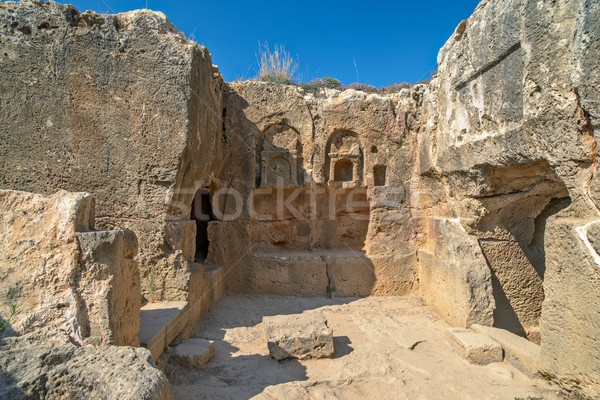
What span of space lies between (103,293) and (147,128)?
1.92 metres

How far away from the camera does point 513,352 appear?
3209mm

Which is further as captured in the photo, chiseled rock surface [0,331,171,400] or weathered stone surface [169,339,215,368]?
weathered stone surface [169,339,215,368]

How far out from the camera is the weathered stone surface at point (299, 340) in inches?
126

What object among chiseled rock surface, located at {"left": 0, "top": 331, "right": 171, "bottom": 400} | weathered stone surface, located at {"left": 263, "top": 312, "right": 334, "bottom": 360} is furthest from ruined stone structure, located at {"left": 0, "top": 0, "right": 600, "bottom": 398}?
weathered stone surface, located at {"left": 263, "top": 312, "right": 334, "bottom": 360}

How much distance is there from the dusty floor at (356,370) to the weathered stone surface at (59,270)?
2.98 feet

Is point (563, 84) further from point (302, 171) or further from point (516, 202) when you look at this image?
point (302, 171)

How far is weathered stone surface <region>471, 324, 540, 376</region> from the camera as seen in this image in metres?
3.00

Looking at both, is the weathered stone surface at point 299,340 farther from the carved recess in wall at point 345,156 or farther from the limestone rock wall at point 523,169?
the carved recess in wall at point 345,156

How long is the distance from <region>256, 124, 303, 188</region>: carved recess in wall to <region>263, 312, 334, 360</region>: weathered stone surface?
2.28 meters

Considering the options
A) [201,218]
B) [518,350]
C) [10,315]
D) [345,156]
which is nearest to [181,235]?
[10,315]

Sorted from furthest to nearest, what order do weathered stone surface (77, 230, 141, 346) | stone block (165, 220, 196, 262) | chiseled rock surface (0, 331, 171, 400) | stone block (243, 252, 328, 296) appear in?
1. stone block (243, 252, 328, 296)
2. stone block (165, 220, 196, 262)
3. weathered stone surface (77, 230, 141, 346)
4. chiseled rock surface (0, 331, 171, 400)

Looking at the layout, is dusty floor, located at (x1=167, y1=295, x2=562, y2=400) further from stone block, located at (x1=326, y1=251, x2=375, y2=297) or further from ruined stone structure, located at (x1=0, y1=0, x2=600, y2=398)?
stone block, located at (x1=326, y1=251, x2=375, y2=297)

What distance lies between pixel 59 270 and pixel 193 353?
1.32 metres

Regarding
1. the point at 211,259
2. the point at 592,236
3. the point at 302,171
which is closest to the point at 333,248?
the point at 302,171
